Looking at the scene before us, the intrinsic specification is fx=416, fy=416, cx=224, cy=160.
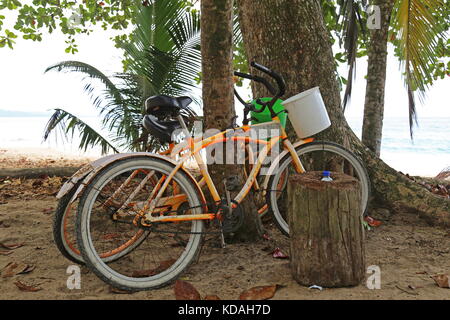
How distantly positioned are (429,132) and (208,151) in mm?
26542

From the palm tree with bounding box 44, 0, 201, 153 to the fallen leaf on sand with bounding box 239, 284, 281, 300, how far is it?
122 inches

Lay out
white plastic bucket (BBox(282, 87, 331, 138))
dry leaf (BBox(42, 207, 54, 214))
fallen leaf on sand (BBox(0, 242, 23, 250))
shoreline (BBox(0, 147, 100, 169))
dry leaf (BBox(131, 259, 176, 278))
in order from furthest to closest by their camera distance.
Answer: shoreline (BBox(0, 147, 100, 169)) < dry leaf (BBox(42, 207, 54, 214)) < fallen leaf on sand (BBox(0, 242, 23, 250)) < white plastic bucket (BBox(282, 87, 331, 138)) < dry leaf (BBox(131, 259, 176, 278))

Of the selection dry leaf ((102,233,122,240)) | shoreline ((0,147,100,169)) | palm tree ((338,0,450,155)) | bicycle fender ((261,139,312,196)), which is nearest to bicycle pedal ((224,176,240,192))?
bicycle fender ((261,139,312,196))

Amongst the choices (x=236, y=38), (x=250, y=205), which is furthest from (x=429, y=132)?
(x=250, y=205)

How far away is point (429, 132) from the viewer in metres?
26.0

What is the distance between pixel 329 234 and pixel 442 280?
764 mm

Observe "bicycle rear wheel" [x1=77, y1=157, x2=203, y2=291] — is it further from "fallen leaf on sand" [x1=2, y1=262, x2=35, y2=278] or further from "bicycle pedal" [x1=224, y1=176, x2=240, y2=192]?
"fallen leaf on sand" [x1=2, y1=262, x2=35, y2=278]

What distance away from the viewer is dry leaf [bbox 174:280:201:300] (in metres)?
2.28

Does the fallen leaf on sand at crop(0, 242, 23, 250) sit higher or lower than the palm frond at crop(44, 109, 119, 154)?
lower

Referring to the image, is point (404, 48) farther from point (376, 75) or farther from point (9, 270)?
point (9, 270)

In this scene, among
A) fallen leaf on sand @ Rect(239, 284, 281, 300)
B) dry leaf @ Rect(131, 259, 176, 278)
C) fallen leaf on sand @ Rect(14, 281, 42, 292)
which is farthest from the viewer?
dry leaf @ Rect(131, 259, 176, 278)

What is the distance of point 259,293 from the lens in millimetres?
2283
